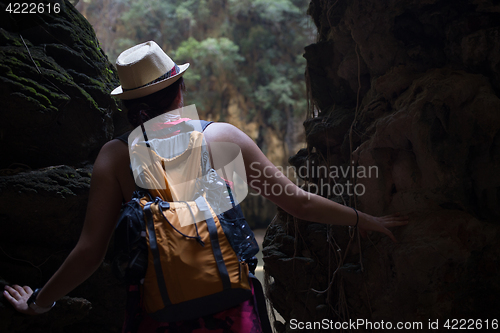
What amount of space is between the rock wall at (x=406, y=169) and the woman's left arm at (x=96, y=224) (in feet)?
3.13

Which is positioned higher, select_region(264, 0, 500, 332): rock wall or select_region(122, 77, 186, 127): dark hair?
select_region(122, 77, 186, 127): dark hair

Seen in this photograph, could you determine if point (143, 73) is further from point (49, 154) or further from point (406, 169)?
point (406, 169)

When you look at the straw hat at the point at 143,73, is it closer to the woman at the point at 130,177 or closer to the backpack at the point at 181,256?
the woman at the point at 130,177

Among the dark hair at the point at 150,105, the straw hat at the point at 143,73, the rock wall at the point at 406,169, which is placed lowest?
the rock wall at the point at 406,169

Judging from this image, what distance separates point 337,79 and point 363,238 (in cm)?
94

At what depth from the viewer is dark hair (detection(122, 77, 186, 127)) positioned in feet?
3.41

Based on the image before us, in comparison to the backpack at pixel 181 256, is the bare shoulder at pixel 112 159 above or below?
above

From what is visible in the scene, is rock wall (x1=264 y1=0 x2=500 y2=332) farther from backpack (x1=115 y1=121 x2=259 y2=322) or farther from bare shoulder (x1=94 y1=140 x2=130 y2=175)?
bare shoulder (x1=94 y1=140 x2=130 y2=175)

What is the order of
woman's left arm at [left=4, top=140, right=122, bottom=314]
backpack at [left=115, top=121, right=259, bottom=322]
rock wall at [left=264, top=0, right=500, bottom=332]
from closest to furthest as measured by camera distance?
backpack at [left=115, top=121, right=259, bottom=322] < woman's left arm at [left=4, top=140, right=122, bottom=314] < rock wall at [left=264, top=0, right=500, bottom=332]

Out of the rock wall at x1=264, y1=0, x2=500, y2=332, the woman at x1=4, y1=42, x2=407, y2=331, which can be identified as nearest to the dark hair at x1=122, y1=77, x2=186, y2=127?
the woman at x1=4, y1=42, x2=407, y2=331

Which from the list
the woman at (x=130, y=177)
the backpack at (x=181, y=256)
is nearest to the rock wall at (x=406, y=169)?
the woman at (x=130, y=177)

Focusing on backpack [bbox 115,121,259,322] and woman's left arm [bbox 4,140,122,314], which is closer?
backpack [bbox 115,121,259,322]

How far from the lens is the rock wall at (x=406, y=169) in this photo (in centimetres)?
136

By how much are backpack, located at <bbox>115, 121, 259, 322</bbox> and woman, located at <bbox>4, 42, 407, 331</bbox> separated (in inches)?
4.4
